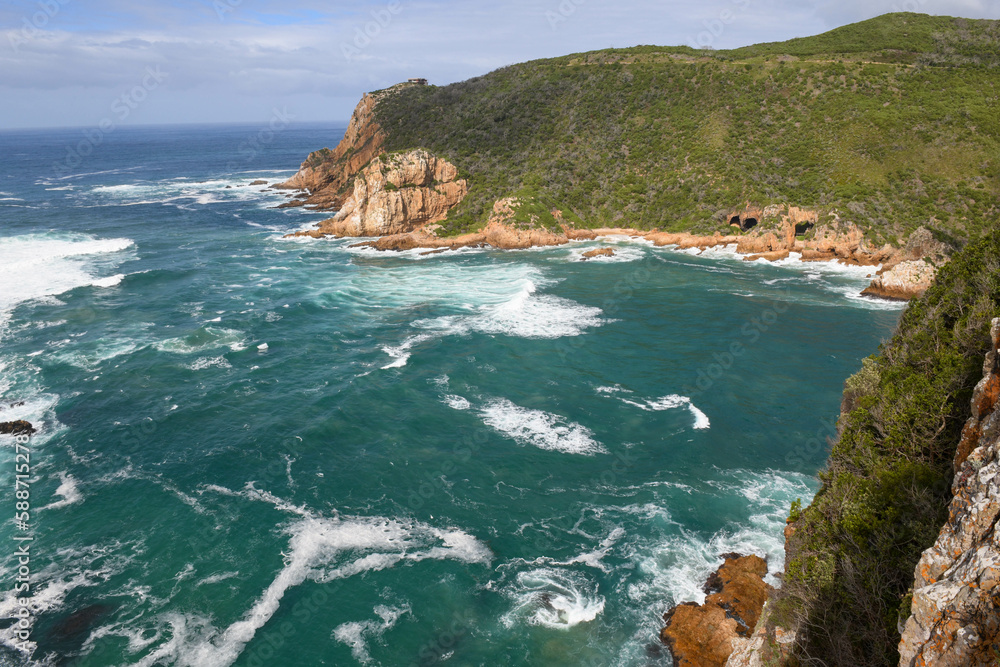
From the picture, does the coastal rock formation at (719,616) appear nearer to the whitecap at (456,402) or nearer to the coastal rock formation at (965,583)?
the coastal rock formation at (965,583)

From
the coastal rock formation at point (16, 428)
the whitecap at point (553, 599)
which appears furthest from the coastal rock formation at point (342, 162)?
the whitecap at point (553, 599)

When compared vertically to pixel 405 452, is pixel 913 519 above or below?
above

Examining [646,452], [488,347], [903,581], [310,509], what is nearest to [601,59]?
[488,347]

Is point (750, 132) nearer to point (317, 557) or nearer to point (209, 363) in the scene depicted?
point (209, 363)

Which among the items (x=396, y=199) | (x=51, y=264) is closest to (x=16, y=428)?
(x=51, y=264)

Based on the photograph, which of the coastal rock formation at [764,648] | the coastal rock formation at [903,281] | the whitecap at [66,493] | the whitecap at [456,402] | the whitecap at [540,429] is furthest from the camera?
the coastal rock formation at [903,281]

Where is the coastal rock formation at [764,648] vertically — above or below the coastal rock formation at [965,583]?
below
